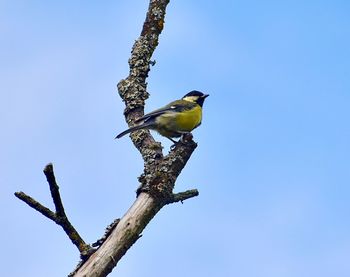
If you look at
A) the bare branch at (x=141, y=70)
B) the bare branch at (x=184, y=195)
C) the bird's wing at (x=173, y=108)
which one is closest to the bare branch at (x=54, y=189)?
the bare branch at (x=184, y=195)

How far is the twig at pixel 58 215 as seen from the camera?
4.39m

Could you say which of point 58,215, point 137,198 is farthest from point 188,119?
point 58,215

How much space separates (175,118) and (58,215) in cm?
283

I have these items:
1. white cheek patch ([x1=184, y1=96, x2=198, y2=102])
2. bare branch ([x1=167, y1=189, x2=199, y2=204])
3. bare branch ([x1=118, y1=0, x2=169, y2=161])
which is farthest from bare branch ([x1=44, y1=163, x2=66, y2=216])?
white cheek patch ([x1=184, y1=96, x2=198, y2=102])

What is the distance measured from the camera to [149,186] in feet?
15.8

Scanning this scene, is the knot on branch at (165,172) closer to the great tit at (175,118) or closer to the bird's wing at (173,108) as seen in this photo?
the great tit at (175,118)

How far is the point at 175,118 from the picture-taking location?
23.4ft

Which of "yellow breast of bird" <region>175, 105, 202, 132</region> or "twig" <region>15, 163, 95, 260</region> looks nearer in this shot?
"twig" <region>15, 163, 95, 260</region>

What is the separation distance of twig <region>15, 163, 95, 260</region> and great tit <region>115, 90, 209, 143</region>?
2007mm

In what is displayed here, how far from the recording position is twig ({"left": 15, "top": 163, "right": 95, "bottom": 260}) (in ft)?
14.4

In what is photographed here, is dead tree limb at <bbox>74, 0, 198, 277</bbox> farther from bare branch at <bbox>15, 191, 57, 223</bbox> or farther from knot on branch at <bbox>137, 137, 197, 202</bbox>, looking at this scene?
bare branch at <bbox>15, 191, 57, 223</bbox>

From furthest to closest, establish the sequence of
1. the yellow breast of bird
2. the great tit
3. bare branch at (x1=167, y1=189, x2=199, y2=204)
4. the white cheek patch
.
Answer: the white cheek patch
the yellow breast of bird
the great tit
bare branch at (x1=167, y1=189, x2=199, y2=204)

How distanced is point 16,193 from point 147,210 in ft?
2.83

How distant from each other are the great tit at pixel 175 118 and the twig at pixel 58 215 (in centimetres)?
201
